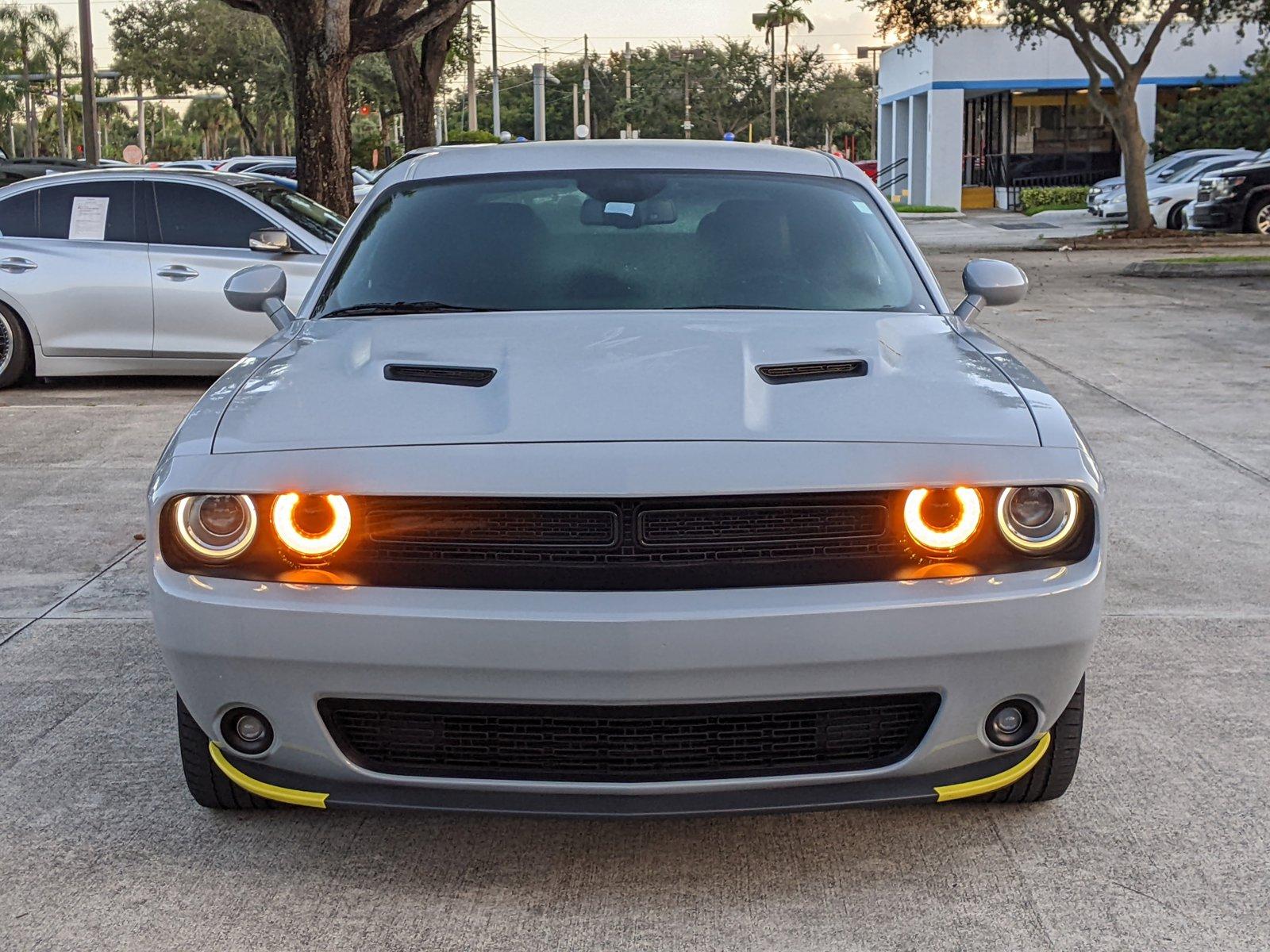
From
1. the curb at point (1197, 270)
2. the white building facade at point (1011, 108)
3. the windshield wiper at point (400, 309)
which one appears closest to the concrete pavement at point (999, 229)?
the white building facade at point (1011, 108)

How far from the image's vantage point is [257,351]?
384cm

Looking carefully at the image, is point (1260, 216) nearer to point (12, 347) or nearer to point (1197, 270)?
point (1197, 270)

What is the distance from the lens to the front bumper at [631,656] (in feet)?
9.16

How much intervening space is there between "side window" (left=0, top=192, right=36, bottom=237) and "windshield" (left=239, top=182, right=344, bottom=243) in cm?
141

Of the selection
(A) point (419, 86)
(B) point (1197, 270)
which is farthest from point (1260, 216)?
(A) point (419, 86)

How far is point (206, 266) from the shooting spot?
10.2m

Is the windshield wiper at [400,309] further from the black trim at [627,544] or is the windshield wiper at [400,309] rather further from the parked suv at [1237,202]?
the parked suv at [1237,202]

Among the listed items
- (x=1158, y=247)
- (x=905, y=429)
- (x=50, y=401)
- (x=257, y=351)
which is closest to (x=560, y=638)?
(x=905, y=429)

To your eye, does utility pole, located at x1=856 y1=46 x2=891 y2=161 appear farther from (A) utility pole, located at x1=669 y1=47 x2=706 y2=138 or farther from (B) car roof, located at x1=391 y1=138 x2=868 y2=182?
(B) car roof, located at x1=391 y1=138 x2=868 y2=182

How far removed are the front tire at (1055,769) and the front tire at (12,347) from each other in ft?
28.2

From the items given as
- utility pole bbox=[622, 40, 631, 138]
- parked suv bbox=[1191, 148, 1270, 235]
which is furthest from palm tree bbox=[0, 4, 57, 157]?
parked suv bbox=[1191, 148, 1270, 235]

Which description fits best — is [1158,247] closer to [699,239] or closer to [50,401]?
[50,401]

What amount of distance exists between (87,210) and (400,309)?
23.7 ft

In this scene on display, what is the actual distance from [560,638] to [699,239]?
5.90 ft
